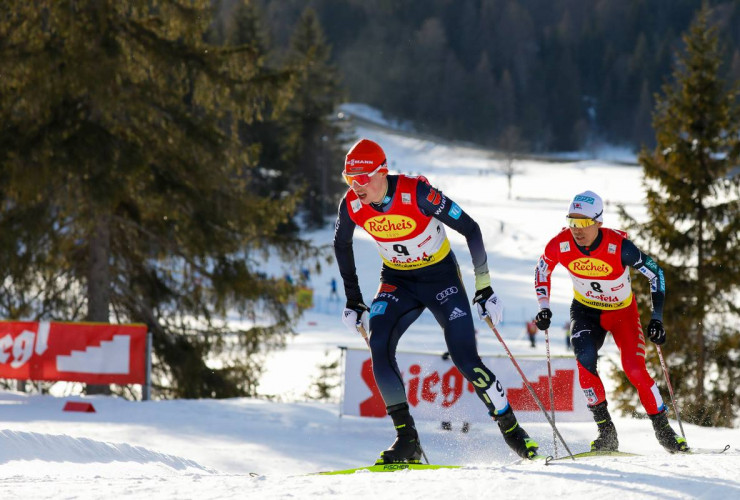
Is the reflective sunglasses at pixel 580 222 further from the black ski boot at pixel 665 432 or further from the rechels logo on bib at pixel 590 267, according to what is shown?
the black ski boot at pixel 665 432

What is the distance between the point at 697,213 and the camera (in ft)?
52.8

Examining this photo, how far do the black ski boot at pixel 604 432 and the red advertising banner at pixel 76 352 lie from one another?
6.99 m

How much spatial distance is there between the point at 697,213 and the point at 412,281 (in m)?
11.9

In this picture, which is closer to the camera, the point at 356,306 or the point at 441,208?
the point at 441,208

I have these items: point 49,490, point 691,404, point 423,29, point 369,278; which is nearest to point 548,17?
point 423,29

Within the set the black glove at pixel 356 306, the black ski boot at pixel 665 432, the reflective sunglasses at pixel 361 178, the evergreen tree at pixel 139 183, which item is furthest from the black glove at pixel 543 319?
the evergreen tree at pixel 139 183

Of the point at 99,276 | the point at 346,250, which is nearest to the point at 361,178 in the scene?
the point at 346,250

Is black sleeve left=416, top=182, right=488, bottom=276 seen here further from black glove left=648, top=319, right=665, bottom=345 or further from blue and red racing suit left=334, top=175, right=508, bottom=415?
black glove left=648, top=319, right=665, bottom=345

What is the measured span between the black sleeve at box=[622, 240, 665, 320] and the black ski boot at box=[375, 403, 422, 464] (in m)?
2.66

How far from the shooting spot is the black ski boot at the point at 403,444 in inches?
221

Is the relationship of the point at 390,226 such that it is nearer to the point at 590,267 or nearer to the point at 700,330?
the point at 590,267

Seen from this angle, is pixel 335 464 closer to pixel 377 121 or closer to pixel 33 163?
pixel 33 163

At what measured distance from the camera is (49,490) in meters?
4.84

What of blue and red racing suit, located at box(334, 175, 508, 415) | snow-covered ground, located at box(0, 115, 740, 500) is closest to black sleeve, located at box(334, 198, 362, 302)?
blue and red racing suit, located at box(334, 175, 508, 415)
